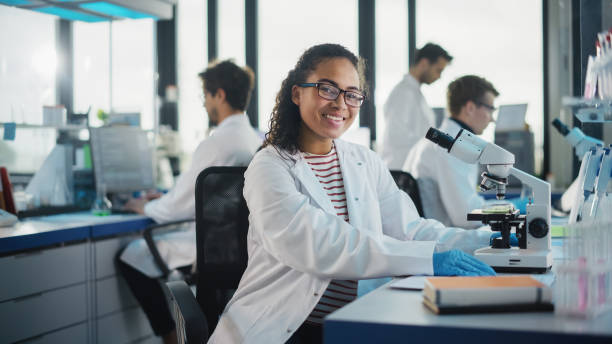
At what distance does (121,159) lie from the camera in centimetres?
340

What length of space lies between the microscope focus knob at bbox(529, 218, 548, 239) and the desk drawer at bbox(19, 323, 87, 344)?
6.32 ft

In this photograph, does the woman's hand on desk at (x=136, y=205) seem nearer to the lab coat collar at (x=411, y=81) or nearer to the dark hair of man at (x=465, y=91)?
the dark hair of man at (x=465, y=91)

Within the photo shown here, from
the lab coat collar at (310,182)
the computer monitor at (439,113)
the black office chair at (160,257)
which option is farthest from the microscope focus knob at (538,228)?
the computer monitor at (439,113)

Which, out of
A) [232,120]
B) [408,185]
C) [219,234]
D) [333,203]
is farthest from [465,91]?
[219,234]

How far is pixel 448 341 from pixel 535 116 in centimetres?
448

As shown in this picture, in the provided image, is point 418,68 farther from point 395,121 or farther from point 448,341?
point 448,341

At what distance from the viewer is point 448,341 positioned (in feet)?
3.12

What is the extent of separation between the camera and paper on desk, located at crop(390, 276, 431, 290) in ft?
4.21

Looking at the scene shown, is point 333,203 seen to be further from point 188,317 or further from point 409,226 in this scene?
point 188,317

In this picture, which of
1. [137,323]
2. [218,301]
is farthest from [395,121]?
[218,301]

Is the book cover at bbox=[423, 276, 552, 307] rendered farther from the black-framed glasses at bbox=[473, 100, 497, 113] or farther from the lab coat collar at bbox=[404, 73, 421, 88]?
the lab coat collar at bbox=[404, 73, 421, 88]

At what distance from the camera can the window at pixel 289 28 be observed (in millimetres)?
6035

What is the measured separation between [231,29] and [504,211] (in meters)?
5.44

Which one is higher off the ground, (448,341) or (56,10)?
(56,10)
